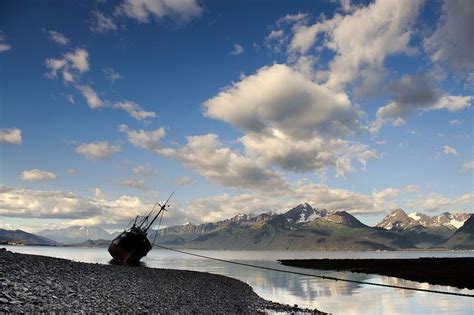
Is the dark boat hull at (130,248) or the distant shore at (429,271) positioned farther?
the dark boat hull at (130,248)

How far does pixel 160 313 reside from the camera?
25422 millimetres

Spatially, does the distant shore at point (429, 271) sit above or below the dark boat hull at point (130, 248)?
below

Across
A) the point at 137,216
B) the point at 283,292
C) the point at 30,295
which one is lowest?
the point at 283,292

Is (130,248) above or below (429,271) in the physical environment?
above

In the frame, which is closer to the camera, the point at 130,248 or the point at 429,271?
the point at 429,271

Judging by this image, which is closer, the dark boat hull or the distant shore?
the distant shore

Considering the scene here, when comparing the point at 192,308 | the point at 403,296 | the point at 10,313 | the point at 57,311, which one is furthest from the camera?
the point at 403,296

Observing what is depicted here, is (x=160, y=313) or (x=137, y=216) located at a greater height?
(x=137, y=216)

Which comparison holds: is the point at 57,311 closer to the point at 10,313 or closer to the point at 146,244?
the point at 10,313

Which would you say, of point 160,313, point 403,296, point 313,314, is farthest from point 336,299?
point 160,313

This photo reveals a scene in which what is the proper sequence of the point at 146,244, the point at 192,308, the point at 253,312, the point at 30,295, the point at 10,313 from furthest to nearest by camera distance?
1. the point at 146,244
2. the point at 253,312
3. the point at 192,308
4. the point at 30,295
5. the point at 10,313

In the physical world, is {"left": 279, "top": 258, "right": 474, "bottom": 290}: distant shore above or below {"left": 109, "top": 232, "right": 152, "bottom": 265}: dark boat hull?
below

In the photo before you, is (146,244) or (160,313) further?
(146,244)

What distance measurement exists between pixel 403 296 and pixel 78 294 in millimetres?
41820
